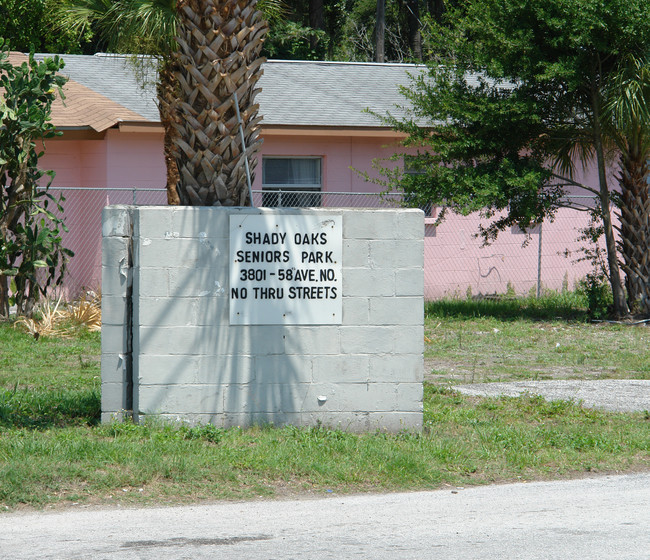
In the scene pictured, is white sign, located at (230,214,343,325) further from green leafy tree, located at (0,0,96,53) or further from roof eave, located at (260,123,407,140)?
green leafy tree, located at (0,0,96,53)

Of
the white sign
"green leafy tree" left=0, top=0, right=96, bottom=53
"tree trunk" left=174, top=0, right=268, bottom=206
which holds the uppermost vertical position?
"green leafy tree" left=0, top=0, right=96, bottom=53

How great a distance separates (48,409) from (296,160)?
11.3m

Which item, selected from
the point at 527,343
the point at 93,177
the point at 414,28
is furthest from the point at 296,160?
the point at 414,28

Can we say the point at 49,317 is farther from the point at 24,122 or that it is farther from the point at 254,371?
the point at 254,371

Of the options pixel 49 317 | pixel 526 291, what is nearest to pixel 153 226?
pixel 49 317

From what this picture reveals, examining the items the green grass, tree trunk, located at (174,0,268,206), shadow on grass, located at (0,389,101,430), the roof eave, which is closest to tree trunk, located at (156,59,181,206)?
the roof eave

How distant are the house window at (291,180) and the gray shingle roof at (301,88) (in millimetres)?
987

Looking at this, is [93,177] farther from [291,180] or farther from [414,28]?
[414,28]

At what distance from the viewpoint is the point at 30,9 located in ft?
80.0

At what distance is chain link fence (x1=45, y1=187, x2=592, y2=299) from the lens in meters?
16.9

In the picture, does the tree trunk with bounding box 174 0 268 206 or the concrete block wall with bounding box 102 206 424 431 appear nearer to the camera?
the concrete block wall with bounding box 102 206 424 431

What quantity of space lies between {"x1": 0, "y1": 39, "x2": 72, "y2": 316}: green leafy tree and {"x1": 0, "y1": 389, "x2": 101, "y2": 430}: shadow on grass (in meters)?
2.52

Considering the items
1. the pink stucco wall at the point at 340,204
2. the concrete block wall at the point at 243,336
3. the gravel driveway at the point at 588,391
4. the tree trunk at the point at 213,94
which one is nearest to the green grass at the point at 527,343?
the gravel driveway at the point at 588,391

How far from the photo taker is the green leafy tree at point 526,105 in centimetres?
1447
